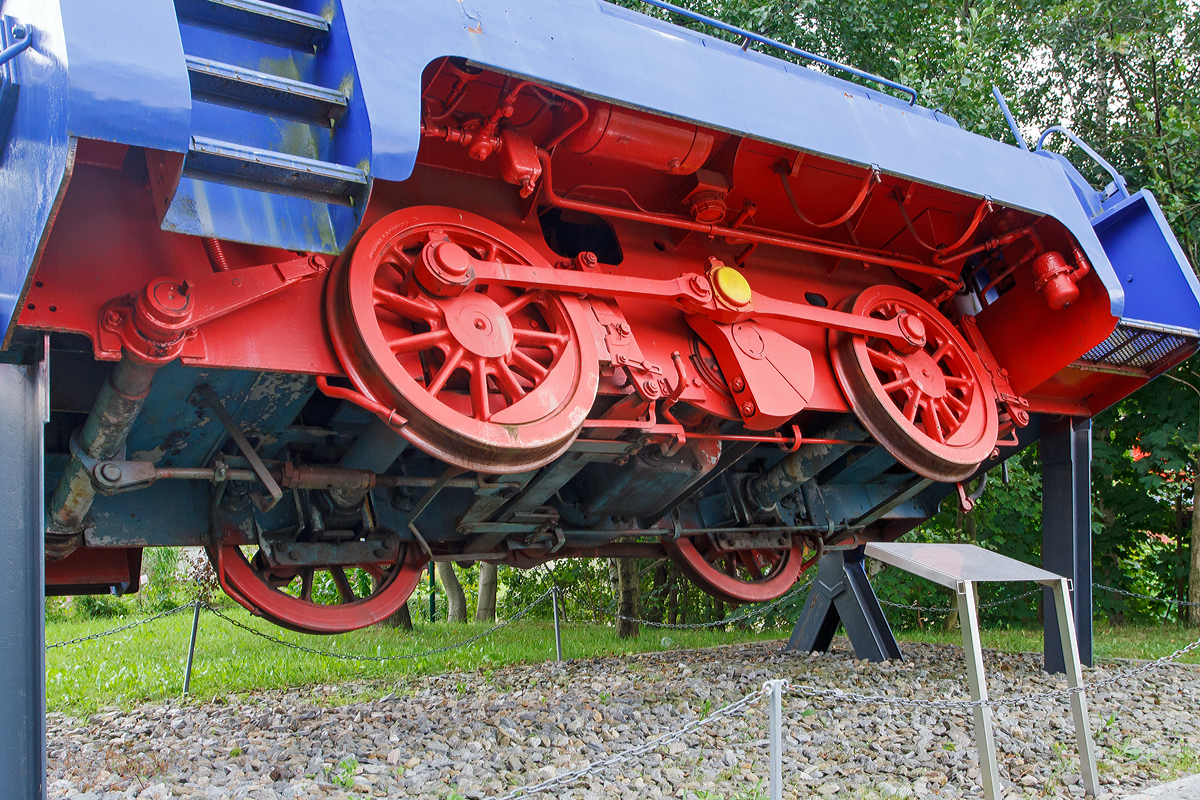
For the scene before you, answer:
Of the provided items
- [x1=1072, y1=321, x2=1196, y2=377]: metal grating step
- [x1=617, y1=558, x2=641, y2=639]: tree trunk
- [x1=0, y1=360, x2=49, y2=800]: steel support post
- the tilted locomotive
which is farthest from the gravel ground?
[x1=617, y1=558, x2=641, y2=639]: tree trunk

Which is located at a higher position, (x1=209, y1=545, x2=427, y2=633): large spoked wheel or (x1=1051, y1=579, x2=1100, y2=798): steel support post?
(x1=209, y1=545, x2=427, y2=633): large spoked wheel

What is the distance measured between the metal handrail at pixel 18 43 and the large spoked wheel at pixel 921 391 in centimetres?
356

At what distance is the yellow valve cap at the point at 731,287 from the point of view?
4051mm

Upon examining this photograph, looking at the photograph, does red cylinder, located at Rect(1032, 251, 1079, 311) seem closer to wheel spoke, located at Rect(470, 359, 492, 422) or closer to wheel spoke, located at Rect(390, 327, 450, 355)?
wheel spoke, located at Rect(470, 359, 492, 422)

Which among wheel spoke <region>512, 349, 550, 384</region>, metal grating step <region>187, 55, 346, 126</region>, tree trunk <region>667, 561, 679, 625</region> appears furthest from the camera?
tree trunk <region>667, 561, 679, 625</region>

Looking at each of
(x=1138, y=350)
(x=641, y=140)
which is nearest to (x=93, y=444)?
(x=641, y=140)

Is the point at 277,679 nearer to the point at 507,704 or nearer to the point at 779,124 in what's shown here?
the point at 507,704

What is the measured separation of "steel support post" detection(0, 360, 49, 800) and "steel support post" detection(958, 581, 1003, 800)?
10.3 feet

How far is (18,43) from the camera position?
238 centimetres

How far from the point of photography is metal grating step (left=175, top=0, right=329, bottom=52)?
278 centimetres

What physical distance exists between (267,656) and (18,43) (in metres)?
7.47

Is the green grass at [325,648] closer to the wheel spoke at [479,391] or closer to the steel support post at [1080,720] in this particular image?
the wheel spoke at [479,391]

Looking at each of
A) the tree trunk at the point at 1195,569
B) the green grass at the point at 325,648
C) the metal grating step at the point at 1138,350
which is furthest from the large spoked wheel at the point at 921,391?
the tree trunk at the point at 1195,569

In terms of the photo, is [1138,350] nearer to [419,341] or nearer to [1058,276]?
[1058,276]
